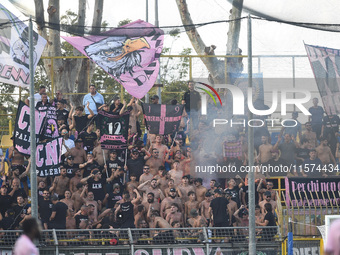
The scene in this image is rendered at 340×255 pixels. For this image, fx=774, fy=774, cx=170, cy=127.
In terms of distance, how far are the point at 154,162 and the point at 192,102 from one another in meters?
2.19

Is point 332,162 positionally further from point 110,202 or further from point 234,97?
point 110,202

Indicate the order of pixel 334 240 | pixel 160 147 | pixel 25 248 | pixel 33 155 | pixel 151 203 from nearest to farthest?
pixel 334 240 → pixel 25 248 → pixel 33 155 → pixel 151 203 → pixel 160 147

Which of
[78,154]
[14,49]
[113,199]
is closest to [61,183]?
[78,154]

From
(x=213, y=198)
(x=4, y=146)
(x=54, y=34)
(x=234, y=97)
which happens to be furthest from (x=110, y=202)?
(x=54, y=34)

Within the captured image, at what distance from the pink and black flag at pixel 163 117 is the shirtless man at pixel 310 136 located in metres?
3.35

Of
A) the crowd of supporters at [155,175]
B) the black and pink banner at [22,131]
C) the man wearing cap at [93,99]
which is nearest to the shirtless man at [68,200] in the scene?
the crowd of supporters at [155,175]

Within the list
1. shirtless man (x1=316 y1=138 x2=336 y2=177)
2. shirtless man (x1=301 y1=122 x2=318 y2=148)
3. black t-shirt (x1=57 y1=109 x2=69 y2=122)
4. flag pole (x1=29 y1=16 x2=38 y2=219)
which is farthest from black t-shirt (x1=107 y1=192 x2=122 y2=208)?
shirtless man (x1=316 y1=138 x2=336 y2=177)

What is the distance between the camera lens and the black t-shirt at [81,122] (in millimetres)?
20562

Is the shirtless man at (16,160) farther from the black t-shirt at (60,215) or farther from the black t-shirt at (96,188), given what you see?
the black t-shirt at (60,215)

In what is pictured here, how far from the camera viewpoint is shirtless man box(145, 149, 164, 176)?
19594 millimetres

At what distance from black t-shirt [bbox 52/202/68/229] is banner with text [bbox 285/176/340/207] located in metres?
5.31

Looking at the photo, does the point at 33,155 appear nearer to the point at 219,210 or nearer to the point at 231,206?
the point at 219,210

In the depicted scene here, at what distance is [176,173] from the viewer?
19.3m

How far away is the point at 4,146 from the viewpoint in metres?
24.3
